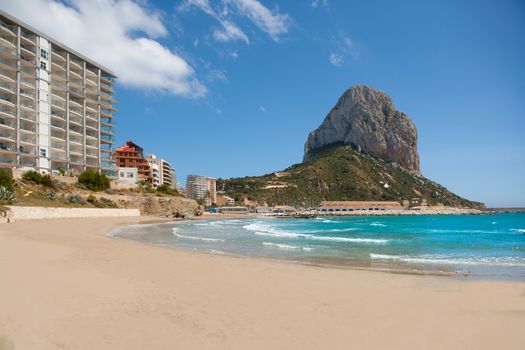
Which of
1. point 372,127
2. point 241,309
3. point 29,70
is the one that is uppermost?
point 372,127

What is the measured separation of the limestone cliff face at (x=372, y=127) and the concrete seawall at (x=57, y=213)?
134 m

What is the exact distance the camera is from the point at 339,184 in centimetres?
15750

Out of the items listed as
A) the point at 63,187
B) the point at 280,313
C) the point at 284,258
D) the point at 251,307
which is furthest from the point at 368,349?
the point at 63,187

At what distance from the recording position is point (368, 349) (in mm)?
5480

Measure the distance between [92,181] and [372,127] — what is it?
138 metres

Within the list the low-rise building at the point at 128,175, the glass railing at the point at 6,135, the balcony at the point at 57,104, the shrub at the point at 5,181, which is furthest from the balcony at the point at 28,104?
the low-rise building at the point at 128,175

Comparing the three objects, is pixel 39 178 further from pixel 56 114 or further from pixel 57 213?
pixel 56 114

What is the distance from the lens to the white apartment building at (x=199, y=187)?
574 ft

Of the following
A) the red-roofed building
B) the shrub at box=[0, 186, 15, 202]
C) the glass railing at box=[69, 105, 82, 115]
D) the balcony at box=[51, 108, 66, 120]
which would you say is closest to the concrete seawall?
the shrub at box=[0, 186, 15, 202]

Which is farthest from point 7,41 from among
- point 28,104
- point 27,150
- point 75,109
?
point 75,109

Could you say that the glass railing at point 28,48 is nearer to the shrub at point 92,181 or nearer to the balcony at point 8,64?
the balcony at point 8,64

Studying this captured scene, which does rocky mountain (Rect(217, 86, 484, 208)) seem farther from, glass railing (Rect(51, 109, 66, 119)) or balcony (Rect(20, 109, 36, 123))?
balcony (Rect(20, 109, 36, 123))

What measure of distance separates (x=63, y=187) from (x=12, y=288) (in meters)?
49.9

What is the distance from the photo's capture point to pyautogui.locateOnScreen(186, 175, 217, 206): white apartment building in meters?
175
